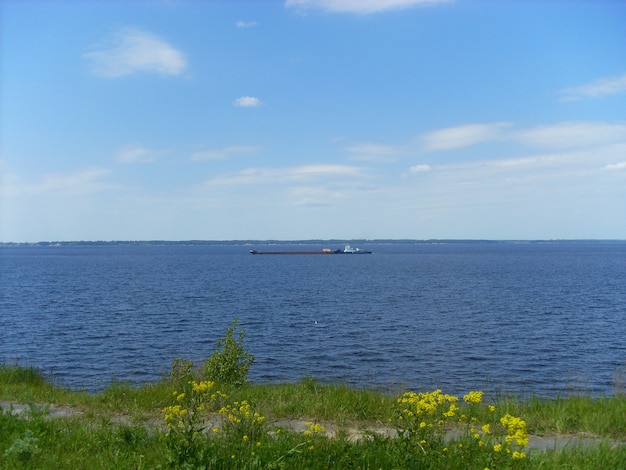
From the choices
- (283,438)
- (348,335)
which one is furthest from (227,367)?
(348,335)

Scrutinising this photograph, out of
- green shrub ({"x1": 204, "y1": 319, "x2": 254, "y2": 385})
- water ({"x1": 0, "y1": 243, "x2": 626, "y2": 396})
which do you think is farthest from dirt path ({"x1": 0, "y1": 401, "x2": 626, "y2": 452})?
water ({"x1": 0, "y1": 243, "x2": 626, "y2": 396})

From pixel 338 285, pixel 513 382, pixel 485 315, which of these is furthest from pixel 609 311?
pixel 338 285

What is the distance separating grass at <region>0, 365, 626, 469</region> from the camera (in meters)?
5.46

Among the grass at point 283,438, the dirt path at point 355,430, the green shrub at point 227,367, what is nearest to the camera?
the grass at point 283,438

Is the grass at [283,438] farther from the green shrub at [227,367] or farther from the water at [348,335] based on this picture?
the water at [348,335]

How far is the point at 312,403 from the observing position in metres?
8.62

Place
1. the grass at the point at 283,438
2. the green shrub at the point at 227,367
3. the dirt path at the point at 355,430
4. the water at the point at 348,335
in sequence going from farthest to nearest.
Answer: the water at the point at 348,335
the green shrub at the point at 227,367
the dirt path at the point at 355,430
the grass at the point at 283,438

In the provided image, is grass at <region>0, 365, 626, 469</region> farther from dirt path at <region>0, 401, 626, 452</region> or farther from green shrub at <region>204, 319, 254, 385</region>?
green shrub at <region>204, 319, 254, 385</region>

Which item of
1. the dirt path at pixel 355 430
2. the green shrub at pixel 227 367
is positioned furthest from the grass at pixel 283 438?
the green shrub at pixel 227 367

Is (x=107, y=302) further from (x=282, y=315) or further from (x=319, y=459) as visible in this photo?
(x=319, y=459)

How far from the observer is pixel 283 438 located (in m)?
6.30

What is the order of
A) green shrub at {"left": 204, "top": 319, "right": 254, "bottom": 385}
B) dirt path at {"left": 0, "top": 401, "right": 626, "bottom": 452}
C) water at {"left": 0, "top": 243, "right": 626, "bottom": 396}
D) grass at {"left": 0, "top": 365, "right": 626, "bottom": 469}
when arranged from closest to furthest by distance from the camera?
grass at {"left": 0, "top": 365, "right": 626, "bottom": 469} → dirt path at {"left": 0, "top": 401, "right": 626, "bottom": 452} → green shrub at {"left": 204, "top": 319, "right": 254, "bottom": 385} → water at {"left": 0, "top": 243, "right": 626, "bottom": 396}

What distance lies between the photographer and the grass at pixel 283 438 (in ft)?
17.9

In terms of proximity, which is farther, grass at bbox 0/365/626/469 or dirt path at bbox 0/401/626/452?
dirt path at bbox 0/401/626/452
